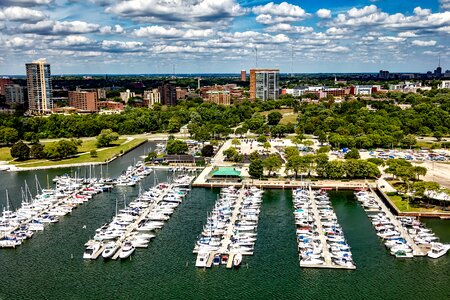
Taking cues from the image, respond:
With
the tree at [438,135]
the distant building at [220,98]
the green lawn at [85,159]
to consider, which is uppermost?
the distant building at [220,98]

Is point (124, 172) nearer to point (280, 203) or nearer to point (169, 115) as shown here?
point (280, 203)

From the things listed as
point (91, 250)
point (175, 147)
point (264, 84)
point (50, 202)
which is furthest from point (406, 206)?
point (264, 84)

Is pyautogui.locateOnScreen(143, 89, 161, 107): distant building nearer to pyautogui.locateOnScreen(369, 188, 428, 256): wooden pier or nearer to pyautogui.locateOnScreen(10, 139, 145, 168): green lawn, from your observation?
pyautogui.locateOnScreen(10, 139, 145, 168): green lawn

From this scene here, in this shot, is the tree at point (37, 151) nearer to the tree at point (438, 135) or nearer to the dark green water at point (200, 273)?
the dark green water at point (200, 273)

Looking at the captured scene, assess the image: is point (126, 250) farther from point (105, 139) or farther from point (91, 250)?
point (105, 139)

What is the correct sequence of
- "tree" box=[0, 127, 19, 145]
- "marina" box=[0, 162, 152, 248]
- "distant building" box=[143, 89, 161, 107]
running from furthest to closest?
"distant building" box=[143, 89, 161, 107], "tree" box=[0, 127, 19, 145], "marina" box=[0, 162, 152, 248]

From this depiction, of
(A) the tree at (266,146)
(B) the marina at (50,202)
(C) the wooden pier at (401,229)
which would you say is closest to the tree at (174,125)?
(A) the tree at (266,146)

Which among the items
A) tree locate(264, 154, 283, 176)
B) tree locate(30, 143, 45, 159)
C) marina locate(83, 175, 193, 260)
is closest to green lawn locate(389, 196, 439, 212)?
tree locate(264, 154, 283, 176)

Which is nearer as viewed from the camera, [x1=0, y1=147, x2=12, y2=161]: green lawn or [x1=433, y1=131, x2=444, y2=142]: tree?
[x1=0, y1=147, x2=12, y2=161]: green lawn
